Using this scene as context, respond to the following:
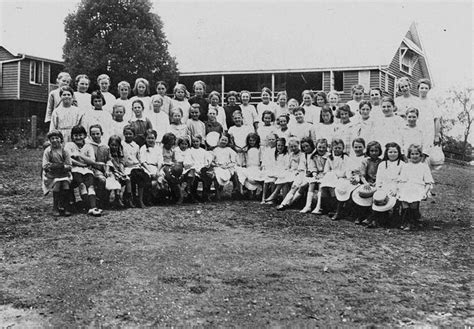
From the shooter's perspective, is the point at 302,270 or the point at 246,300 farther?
the point at 302,270

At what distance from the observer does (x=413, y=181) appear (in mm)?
Result: 6523

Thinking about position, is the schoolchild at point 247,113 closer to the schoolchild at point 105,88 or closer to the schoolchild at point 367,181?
the schoolchild at point 105,88

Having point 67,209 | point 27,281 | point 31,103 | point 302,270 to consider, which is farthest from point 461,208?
point 31,103

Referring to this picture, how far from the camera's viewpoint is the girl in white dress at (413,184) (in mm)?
6438

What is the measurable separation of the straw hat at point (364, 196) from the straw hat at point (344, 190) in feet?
0.38

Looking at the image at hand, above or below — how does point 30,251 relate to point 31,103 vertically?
below

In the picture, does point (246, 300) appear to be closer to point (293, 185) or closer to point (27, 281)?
point (27, 281)

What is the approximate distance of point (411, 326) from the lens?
341cm

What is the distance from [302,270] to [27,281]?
7.85 feet

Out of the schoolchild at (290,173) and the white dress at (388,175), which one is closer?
the white dress at (388,175)

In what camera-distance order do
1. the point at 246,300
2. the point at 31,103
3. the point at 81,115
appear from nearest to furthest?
the point at 246,300, the point at 81,115, the point at 31,103

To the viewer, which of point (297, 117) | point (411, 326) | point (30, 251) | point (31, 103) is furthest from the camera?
point (31, 103)

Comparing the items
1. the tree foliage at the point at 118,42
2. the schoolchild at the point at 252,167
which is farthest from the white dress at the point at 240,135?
the tree foliage at the point at 118,42

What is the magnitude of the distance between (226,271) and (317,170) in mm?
3441
